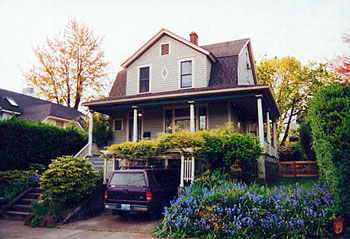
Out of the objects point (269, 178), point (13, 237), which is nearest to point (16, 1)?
point (13, 237)

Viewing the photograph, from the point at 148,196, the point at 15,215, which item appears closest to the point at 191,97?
the point at 148,196

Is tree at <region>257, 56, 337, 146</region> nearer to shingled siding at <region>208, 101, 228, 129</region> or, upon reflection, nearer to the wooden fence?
the wooden fence

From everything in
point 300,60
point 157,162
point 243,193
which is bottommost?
point 243,193

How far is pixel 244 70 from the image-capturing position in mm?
19047

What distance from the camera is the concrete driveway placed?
831 centimetres

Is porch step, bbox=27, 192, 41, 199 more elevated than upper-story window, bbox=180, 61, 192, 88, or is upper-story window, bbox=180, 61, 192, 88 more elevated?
upper-story window, bbox=180, 61, 192, 88

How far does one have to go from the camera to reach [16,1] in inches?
420

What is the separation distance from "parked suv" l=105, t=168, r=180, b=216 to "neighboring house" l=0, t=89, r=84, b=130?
18.2m

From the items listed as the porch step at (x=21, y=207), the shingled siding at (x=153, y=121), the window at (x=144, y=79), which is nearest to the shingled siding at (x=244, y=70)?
the shingled siding at (x=153, y=121)

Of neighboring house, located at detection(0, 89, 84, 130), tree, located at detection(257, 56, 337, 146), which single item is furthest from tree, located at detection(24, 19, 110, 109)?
tree, located at detection(257, 56, 337, 146)

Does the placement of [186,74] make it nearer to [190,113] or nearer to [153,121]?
[190,113]

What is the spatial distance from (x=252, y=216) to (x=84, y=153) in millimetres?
11678

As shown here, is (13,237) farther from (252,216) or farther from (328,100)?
(328,100)

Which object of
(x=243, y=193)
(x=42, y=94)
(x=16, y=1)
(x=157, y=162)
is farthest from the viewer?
(x=42, y=94)
